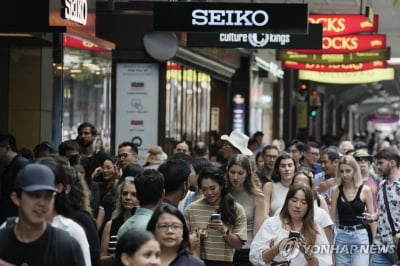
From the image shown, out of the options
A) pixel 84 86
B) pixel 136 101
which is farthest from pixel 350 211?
pixel 136 101

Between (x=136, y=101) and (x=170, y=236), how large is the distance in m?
14.4

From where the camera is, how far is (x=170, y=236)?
7531mm

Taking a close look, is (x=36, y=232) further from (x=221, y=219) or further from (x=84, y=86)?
(x=84, y=86)

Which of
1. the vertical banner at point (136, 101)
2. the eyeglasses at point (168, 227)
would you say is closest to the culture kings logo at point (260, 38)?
the vertical banner at point (136, 101)

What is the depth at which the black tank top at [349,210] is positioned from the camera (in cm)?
1352

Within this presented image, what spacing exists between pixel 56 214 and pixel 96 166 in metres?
5.87

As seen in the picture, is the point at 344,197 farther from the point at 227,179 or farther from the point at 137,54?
the point at 137,54

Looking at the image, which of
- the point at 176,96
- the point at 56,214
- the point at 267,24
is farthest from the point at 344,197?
the point at 176,96

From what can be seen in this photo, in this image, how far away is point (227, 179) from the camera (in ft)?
38.2

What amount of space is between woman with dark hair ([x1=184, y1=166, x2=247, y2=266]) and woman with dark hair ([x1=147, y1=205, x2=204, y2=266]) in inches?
96.6

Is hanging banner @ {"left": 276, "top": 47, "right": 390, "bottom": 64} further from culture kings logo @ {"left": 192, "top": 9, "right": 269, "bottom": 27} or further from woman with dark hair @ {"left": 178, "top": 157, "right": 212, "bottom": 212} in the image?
woman with dark hair @ {"left": 178, "top": 157, "right": 212, "bottom": 212}

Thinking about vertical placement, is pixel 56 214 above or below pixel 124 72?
below

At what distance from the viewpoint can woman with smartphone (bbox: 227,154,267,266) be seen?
37.5ft

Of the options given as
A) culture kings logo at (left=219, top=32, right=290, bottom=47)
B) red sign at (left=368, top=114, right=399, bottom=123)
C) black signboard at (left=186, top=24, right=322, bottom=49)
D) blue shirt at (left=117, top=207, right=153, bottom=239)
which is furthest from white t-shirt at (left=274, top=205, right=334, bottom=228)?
red sign at (left=368, top=114, right=399, bottom=123)
